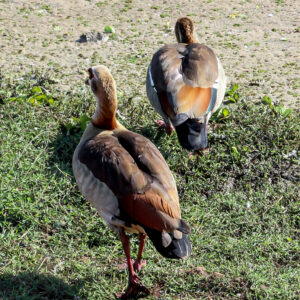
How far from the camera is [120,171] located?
4.28 m

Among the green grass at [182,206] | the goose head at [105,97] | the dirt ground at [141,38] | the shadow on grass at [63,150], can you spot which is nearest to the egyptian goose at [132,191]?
the goose head at [105,97]

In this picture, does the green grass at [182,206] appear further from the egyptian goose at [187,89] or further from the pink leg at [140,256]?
the egyptian goose at [187,89]

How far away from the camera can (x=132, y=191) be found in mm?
4121

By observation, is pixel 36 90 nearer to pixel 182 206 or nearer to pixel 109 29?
pixel 109 29

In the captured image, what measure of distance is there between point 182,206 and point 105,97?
132 cm

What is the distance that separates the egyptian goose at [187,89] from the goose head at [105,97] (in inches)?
28.5

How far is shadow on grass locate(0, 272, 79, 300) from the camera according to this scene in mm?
4164

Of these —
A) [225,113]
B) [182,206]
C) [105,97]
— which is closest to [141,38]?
[225,113]

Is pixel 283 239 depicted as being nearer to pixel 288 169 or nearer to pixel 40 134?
pixel 288 169

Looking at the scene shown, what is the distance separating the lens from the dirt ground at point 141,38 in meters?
7.26

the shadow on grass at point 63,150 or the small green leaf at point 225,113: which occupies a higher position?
the shadow on grass at point 63,150

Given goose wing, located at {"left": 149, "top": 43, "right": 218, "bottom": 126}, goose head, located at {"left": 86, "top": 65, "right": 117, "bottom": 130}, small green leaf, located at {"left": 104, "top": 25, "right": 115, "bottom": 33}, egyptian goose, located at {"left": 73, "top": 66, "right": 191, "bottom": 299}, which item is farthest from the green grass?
small green leaf, located at {"left": 104, "top": 25, "right": 115, "bottom": 33}

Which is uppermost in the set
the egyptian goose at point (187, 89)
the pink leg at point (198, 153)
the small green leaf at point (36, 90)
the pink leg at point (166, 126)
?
the egyptian goose at point (187, 89)

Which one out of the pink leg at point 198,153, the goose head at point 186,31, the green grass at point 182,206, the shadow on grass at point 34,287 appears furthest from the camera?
the goose head at point 186,31
